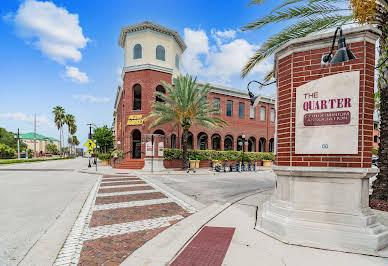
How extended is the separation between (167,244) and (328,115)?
12.5ft

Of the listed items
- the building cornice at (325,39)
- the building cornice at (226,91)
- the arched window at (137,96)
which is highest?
the building cornice at (226,91)

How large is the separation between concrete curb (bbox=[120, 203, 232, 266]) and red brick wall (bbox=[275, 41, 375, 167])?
2328 mm

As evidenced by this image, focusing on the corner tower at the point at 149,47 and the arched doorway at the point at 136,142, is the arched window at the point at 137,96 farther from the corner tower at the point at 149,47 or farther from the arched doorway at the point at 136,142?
the arched doorway at the point at 136,142

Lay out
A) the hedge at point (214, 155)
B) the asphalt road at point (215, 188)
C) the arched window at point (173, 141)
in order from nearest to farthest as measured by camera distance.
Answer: the asphalt road at point (215, 188)
the hedge at point (214, 155)
the arched window at point (173, 141)

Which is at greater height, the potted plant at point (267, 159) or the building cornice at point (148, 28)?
the building cornice at point (148, 28)

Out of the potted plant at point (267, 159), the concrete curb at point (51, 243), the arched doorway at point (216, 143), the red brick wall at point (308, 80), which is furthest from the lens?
the arched doorway at point (216, 143)

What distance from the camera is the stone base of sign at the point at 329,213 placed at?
3.69 m

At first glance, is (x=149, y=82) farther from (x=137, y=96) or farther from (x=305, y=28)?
(x=305, y=28)

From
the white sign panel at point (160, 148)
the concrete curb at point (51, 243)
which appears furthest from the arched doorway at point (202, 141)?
the concrete curb at point (51, 243)

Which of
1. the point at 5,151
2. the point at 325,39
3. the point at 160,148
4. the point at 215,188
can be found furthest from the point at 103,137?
the point at 5,151

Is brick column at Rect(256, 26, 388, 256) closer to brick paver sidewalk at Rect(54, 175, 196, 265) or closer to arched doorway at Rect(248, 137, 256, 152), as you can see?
brick paver sidewalk at Rect(54, 175, 196, 265)

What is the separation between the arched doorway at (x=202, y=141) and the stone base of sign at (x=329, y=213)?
90.0 feet

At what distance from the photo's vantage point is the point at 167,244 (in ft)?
12.6

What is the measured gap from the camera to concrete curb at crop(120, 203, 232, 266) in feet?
10.7
